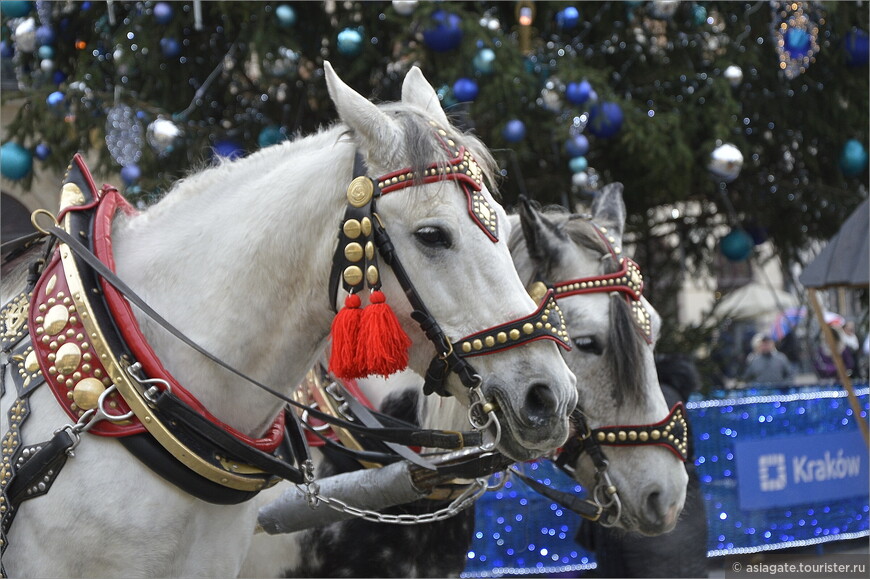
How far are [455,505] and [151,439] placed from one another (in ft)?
3.84

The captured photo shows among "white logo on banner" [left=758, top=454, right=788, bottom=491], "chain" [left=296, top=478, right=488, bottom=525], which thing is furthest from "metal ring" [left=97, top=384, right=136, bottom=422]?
"white logo on banner" [left=758, top=454, right=788, bottom=491]

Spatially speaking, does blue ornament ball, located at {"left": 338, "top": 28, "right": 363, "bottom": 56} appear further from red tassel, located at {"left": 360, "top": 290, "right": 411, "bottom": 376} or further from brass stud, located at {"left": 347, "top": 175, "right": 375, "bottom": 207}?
red tassel, located at {"left": 360, "top": 290, "right": 411, "bottom": 376}

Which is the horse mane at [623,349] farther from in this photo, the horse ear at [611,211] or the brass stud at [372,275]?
the brass stud at [372,275]

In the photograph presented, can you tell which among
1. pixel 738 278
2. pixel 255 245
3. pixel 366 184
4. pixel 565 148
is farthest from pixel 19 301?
pixel 738 278

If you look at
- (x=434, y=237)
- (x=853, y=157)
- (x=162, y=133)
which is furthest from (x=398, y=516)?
(x=853, y=157)

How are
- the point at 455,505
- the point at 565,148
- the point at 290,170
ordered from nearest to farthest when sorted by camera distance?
the point at 290,170 → the point at 455,505 → the point at 565,148

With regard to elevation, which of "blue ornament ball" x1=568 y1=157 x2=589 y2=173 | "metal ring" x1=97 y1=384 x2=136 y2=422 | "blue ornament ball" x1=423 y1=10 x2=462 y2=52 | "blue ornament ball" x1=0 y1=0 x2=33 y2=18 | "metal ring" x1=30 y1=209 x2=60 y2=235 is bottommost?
"blue ornament ball" x1=568 y1=157 x2=589 y2=173

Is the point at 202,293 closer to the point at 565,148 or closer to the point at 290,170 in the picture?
the point at 290,170

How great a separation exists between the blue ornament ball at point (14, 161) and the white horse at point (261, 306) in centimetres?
440

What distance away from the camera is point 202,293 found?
2.03 meters

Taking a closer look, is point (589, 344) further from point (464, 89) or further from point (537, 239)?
point (464, 89)

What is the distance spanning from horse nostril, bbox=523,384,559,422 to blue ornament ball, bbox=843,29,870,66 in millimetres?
5877

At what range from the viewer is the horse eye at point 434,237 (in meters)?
1.91

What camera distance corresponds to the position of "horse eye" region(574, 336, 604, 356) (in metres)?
2.97
